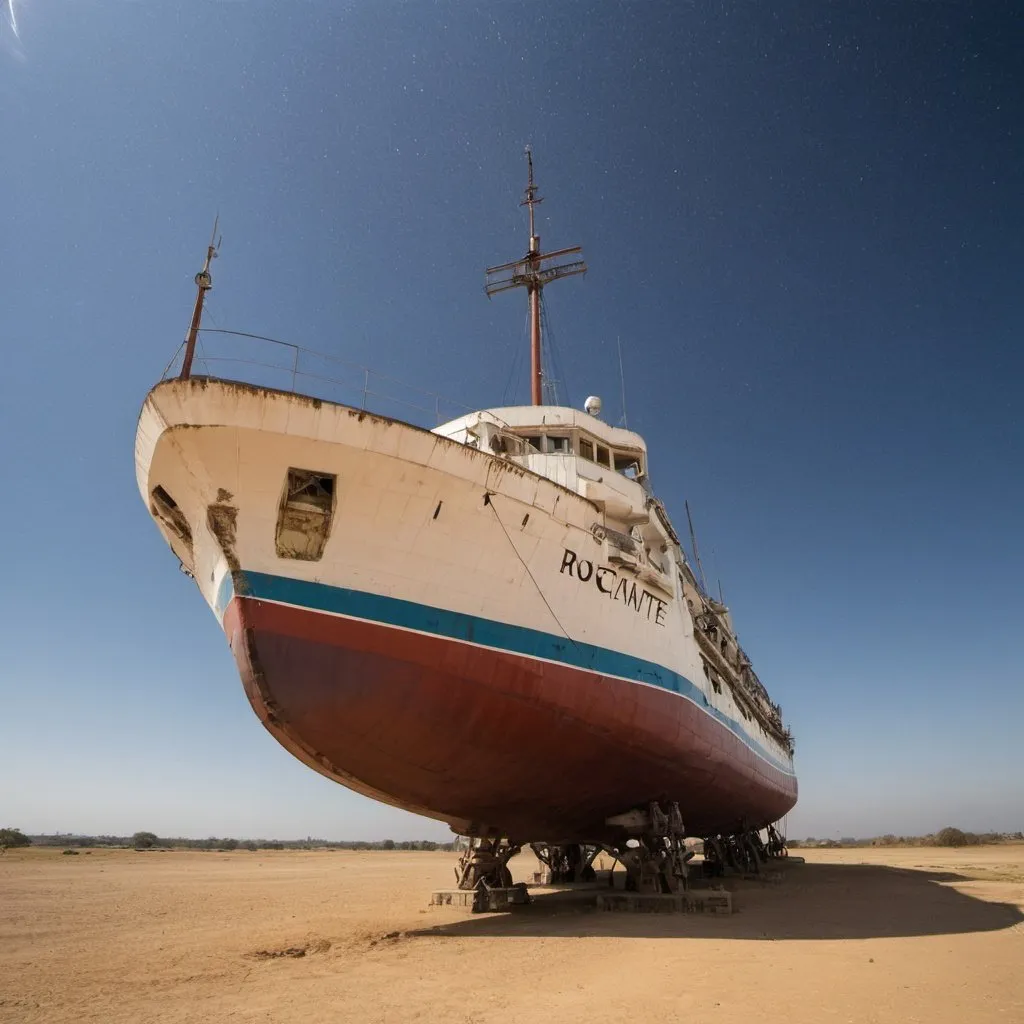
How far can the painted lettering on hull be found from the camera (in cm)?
1141

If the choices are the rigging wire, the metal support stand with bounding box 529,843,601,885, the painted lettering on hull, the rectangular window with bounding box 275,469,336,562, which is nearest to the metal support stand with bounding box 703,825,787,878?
the metal support stand with bounding box 529,843,601,885

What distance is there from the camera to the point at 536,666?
1031 centimetres

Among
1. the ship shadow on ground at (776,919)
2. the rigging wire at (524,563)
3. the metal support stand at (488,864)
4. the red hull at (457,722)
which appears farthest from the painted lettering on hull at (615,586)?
the metal support stand at (488,864)

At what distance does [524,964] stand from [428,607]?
4.51m

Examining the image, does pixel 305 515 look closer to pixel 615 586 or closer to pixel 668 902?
pixel 615 586

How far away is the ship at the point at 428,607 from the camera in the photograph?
905 cm

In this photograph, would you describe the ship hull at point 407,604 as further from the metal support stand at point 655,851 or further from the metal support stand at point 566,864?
the metal support stand at point 566,864

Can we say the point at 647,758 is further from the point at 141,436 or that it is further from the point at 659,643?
the point at 141,436

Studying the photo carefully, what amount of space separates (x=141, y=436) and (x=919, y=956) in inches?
488

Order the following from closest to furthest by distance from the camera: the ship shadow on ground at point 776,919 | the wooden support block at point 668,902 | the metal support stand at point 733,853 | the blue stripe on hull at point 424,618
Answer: the blue stripe on hull at point 424,618 → the ship shadow on ground at point 776,919 → the wooden support block at point 668,902 → the metal support stand at point 733,853

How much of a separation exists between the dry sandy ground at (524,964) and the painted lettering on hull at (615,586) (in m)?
5.20

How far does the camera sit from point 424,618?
9.51 m

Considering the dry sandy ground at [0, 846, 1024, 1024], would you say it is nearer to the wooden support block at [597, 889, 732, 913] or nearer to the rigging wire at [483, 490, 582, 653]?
the wooden support block at [597, 889, 732, 913]

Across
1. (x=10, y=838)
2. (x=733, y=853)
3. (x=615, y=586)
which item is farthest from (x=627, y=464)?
(x=10, y=838)
